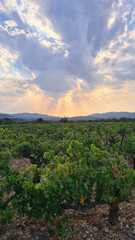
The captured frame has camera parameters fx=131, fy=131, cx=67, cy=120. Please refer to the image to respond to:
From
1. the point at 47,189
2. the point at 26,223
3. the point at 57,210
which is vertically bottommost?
the point at 26,223

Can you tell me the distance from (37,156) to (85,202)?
19.5 ft

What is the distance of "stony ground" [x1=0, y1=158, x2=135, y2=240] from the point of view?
575 cm

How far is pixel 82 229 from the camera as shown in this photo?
6.11m

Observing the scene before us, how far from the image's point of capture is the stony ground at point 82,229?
5750mm

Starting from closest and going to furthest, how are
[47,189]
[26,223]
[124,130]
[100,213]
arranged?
[47,189] → [26,223] → [100,213] → [124,130]

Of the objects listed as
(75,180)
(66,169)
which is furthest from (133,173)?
(66,169)

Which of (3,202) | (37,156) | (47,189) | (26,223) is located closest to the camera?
(47,189)

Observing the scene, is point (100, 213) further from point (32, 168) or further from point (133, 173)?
point (32, 168)

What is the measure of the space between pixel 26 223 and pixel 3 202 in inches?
78.2

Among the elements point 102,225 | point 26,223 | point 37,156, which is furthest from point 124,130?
point 26,223

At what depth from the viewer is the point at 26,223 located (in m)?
6.50

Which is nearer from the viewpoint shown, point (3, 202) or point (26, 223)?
point (3, 202)

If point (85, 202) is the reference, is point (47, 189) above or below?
above

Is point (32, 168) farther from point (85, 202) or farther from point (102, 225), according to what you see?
point (102, 225)
